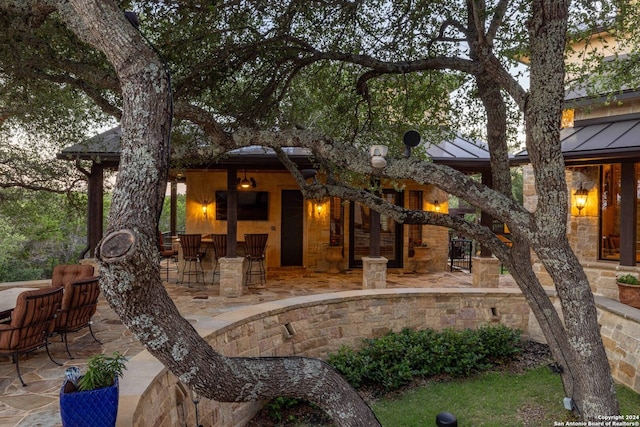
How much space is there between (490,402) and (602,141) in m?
6.01

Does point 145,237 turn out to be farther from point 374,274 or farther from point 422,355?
point 374,274

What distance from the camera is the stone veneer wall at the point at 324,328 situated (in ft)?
11.8

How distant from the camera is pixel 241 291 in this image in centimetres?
829

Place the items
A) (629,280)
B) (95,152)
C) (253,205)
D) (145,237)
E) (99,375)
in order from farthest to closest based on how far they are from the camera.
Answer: (253,205) < (95,152) < (629,280) < (99,375) < (145,237)

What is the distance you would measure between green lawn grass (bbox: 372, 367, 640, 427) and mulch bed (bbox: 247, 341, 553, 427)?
6.5 inches

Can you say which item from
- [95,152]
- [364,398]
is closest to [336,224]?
[364,398]

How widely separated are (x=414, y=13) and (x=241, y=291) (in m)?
5.96

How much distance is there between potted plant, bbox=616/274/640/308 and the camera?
265 inches

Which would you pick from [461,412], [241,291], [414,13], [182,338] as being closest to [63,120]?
[241,291]

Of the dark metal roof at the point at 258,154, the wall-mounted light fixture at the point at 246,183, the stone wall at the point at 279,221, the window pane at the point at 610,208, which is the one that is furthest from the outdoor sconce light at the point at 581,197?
the wall-mounted light fixture at the point at 246,183

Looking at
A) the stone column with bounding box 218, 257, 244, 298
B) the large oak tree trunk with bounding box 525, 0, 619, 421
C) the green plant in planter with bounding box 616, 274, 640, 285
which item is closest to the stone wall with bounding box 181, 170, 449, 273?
the stone column with bounding box 218, 257, 244, 298

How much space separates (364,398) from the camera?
20.1 ft

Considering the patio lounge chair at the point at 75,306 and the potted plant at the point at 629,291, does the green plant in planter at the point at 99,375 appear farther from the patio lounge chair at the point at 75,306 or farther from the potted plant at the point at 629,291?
the potted plant at the point at 629,291

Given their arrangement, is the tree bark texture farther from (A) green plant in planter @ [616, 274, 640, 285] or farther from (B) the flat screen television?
(B) the flat screen television
